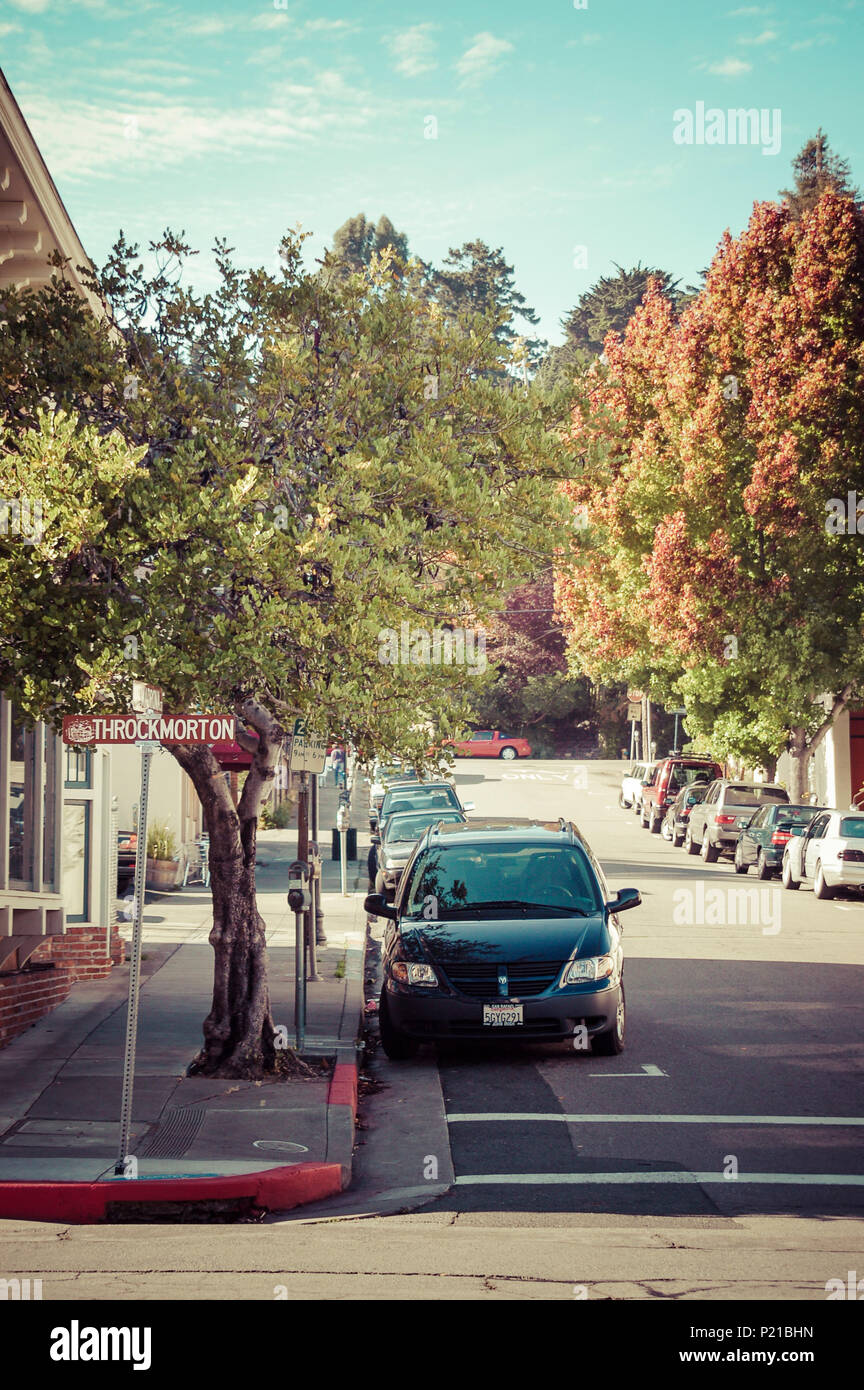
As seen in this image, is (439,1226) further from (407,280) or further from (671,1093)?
(407,280)

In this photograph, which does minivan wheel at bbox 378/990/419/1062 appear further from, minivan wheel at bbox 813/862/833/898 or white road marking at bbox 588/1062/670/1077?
minivan wheel at bbox 813/862/833/898

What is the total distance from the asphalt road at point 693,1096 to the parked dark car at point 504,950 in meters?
0.45

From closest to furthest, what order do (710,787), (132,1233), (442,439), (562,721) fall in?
(132,1233) → (442,439) → (710,787) → (562,721)

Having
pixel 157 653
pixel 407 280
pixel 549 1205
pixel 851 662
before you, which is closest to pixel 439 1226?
pixel 549 1205

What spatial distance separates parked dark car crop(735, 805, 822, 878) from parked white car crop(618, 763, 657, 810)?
1541 cm

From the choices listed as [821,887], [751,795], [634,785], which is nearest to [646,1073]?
[821,887]

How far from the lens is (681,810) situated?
36.1m

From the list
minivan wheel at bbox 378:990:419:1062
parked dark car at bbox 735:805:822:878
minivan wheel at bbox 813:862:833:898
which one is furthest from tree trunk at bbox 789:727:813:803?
minivan wheel at bbox 378:990:419:1062

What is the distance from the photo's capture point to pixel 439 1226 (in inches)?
281

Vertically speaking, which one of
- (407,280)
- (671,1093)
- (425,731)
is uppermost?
(407,280)

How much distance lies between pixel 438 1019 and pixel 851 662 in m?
22.4

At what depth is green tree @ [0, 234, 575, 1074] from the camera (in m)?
9.03

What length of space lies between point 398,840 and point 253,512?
16.2 m

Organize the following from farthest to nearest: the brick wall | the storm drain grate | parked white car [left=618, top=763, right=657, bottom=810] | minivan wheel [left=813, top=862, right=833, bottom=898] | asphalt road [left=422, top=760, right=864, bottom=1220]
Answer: parked white car [left=618, top=763, right=657, bottom=810]
minivan wheel [left=813, top=862, right=833, bottom=898]
the brick wall
the storm drain grate
asphalt road [left=422, top=760, right=864, bottom=1220]
